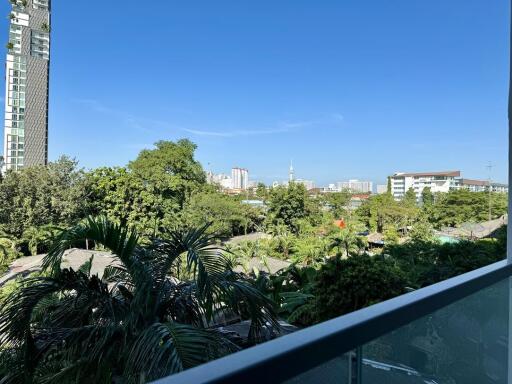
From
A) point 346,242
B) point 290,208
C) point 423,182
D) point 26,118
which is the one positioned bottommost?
Result: point 346,242

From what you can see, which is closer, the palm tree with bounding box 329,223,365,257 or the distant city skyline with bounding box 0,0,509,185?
the palm tree with bounding box 329,223,365,257

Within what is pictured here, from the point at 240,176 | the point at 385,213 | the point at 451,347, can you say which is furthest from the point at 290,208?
the point at 240,176

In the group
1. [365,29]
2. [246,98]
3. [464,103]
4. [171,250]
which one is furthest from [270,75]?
[171,250]

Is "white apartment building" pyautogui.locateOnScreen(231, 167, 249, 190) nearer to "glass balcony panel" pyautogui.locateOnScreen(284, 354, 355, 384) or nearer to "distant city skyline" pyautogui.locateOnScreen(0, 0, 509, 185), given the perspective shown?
"distant city skyline" pyautogui.locateOnScreen(0, 0, 509, 185)

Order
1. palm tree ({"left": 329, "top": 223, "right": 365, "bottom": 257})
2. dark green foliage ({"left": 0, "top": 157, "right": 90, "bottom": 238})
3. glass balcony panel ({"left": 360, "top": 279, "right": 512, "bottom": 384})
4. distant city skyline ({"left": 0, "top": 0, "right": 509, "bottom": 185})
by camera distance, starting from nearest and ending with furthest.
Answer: glass balcony panel ({"left": 360, "top": 279, "right": 512, "bottom": 384}), dark green foliage ({"left": 0, "top": 157, "right": 90, "bottom": 238}), palm tree ({"left": 329, "top": 223, "right": 365, "bottom": 257}), distant city skyline ({"left": 0, "top": 0, "right": 509, "bottom": 185})

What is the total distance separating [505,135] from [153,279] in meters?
1.93

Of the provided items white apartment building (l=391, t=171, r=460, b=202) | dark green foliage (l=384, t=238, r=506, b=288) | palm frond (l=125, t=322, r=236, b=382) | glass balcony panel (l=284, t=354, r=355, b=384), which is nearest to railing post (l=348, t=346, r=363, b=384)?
glass balcony panel (l=284, t=354, r=355, b=384)

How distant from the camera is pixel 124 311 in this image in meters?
2.14

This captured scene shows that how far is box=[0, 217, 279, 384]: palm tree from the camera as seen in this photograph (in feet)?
5.71

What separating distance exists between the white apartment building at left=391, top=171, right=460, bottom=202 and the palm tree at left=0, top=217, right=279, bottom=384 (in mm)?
19486

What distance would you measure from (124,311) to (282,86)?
1280 inches

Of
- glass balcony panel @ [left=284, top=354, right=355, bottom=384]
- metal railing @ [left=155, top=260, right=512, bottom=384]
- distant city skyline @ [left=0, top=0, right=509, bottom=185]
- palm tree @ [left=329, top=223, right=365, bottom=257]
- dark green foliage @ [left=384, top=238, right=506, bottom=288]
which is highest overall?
distant city skyline @ [left=0, top=0, right=509, bottom=185]

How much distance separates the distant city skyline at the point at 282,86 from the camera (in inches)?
853

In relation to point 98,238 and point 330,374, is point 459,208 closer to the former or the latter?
point 98,238
